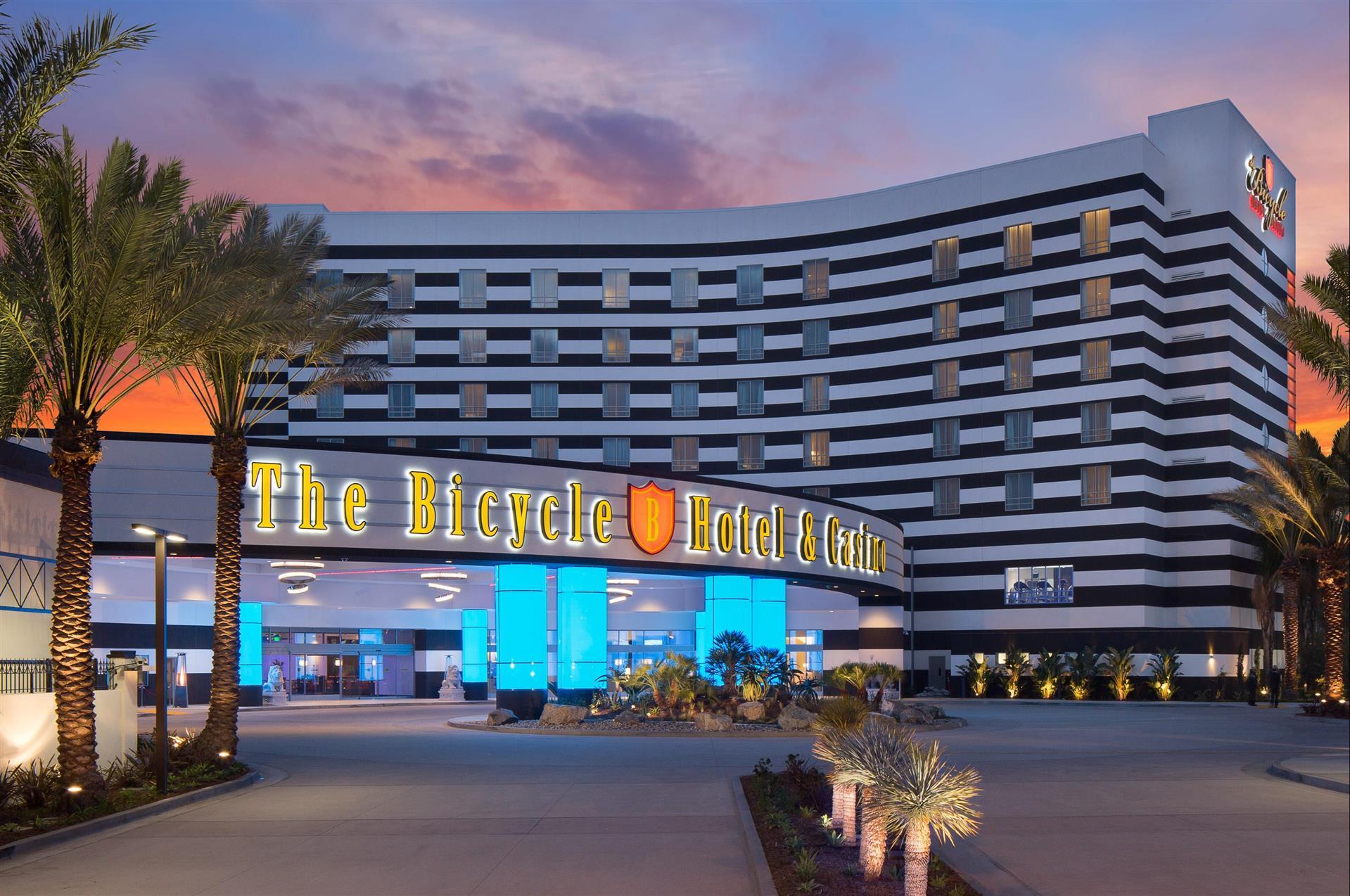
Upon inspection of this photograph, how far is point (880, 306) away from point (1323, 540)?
1170 inches

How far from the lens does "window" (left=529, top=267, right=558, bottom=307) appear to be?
84438 mm

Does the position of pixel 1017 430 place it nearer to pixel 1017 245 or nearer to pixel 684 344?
pixel 1017 245

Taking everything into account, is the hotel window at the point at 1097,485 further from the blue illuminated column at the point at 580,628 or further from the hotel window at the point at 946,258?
the blue illuminated column at the point at 580,628

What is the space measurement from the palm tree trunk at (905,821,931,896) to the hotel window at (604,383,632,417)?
→ 72021mm

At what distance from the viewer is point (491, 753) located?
32875 mm

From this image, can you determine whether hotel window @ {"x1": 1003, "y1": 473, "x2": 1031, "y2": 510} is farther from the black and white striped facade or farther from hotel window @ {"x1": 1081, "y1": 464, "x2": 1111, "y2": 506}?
hotel window @ {"x1": 1081, "y1": 464, "x2": 1111, "y2": 506}

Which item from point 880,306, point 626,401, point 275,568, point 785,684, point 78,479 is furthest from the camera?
point 626,401

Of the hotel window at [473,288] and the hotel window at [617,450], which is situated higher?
the hotel window at [473,288]

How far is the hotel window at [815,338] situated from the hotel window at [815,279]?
1434mm

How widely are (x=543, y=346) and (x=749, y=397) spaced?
13280 mm

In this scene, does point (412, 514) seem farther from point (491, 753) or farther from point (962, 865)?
point (962, 865)

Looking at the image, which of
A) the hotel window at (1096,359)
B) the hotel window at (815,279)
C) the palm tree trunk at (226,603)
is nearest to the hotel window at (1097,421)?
the hotel window at (1096,359)

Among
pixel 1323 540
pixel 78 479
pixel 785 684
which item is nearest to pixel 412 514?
pixel 785 684

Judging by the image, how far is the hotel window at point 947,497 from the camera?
7569cm
